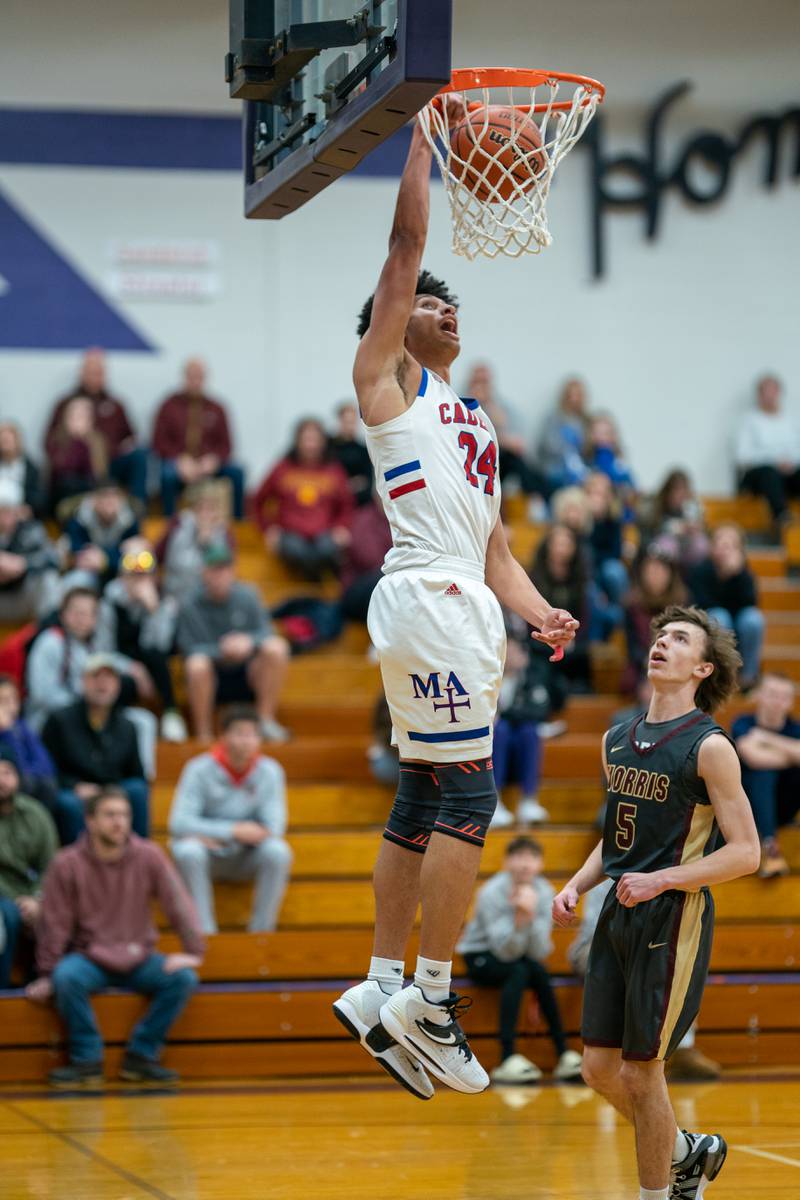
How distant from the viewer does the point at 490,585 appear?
18.7 ft

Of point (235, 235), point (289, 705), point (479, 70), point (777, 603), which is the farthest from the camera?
point (235, 235)

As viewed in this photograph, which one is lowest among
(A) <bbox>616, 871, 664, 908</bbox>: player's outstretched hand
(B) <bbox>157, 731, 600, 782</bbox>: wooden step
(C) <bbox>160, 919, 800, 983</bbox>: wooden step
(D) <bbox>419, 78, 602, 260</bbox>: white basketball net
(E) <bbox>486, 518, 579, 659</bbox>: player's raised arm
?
(C) <bbox>160, 919, 800, 983</bbox>: wooden step

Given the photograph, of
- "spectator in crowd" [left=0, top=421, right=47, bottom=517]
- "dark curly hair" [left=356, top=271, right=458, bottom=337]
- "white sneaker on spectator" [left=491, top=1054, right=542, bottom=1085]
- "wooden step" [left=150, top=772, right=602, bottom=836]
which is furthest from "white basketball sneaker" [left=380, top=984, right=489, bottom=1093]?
"spectator in crowd" [left=0, top=421, right=47, bottom=517]

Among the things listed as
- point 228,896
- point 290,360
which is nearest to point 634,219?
point 290,360

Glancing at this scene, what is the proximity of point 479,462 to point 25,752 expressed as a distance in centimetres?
553

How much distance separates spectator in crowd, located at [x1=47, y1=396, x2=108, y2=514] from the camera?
14.4 metres

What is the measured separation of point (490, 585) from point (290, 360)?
11.3 meters

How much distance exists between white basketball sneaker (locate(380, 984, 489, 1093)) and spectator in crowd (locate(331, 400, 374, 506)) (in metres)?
9.72

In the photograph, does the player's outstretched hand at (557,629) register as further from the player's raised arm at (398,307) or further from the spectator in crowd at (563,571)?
the spectator in crowd at (563,571)

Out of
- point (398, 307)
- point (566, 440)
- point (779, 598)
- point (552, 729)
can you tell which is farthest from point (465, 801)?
point (566, 440)

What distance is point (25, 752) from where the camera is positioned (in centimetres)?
1010

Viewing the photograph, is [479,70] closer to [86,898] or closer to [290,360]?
[86,898]

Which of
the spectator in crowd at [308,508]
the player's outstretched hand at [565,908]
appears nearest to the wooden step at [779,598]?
the spectator in crowd at [308,508]

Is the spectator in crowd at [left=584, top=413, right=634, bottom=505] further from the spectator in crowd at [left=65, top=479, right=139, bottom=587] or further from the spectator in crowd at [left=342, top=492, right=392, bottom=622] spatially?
the spectator in crowd at [left=65, top=479, right=139, bottom=587]
